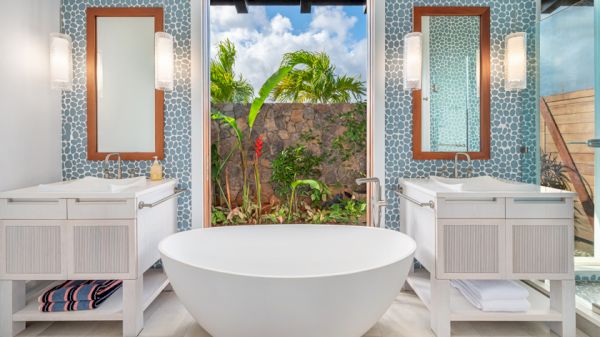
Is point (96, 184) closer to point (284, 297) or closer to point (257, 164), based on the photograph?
point (284, 297)

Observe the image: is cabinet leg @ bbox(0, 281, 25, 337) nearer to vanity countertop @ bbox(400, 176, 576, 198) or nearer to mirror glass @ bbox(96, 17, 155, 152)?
mirror glass @ bbox(96, 17, 155, 152)

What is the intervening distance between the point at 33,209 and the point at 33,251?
0.23 m

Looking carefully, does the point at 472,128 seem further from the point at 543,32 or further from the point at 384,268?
the point at 384,268

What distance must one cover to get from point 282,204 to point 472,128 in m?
2.70

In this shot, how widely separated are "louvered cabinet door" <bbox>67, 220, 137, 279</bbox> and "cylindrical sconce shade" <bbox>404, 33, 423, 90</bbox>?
2.14 m

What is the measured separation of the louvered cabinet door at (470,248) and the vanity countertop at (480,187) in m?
0.15

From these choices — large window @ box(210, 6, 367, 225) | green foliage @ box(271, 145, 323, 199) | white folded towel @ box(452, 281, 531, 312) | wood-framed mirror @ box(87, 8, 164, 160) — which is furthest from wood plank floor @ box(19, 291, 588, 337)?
green foliage @ box(271, 145, 323, 199)

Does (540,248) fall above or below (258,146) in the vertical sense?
below

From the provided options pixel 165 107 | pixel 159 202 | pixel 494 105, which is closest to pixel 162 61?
pixel 165 107

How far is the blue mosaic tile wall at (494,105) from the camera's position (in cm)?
305

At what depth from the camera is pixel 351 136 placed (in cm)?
507

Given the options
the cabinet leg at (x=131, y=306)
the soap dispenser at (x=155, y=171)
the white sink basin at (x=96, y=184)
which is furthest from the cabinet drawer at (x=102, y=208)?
the soap dispenser at (x=155, y=171)

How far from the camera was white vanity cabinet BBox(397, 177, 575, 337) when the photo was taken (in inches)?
85.9

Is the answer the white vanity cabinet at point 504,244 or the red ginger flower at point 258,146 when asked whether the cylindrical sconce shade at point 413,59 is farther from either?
the red ginger flower at point 258,146
